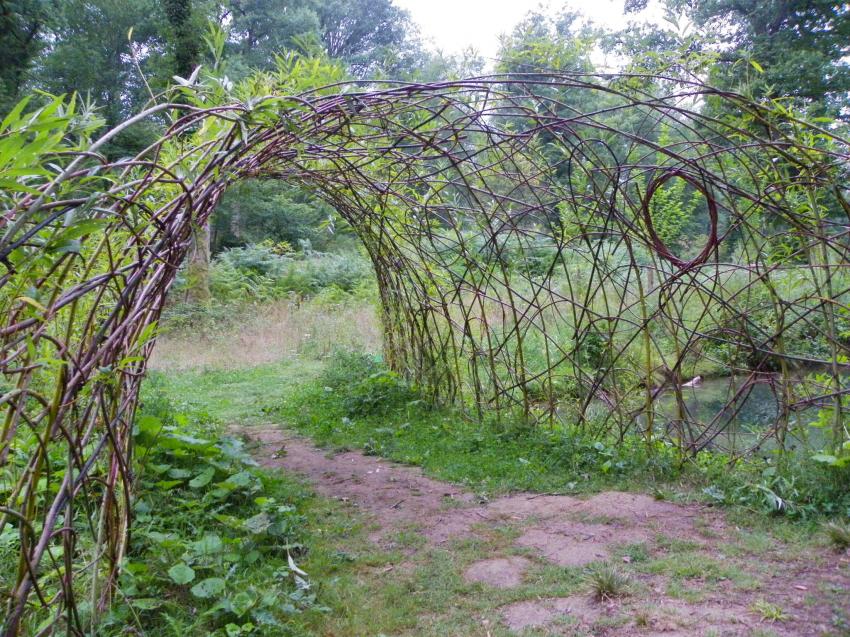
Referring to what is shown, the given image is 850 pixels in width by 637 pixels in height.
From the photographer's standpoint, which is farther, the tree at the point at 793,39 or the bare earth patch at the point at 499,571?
the tree at the point at 793,39

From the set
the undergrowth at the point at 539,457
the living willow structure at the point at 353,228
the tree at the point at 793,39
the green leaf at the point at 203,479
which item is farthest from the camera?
the tree at the point at 793,39

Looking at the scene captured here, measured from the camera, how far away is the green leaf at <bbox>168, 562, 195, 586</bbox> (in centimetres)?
226

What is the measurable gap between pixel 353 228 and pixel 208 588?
424 cm

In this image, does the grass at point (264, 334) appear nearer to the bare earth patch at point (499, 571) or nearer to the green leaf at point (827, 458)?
the bare earth patch at point (499, 571)

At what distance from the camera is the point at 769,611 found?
7.45 feet

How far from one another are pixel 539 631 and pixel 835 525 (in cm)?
161

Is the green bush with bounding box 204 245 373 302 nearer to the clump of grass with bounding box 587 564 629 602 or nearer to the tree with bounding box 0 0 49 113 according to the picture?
the tree with bounding box 0 0 49 113

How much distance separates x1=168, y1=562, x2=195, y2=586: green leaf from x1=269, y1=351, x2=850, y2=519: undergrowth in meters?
2.07

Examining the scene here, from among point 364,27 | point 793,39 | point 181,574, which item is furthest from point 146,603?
point 364,27

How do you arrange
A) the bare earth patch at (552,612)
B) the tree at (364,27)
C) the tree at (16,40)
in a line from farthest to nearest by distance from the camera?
the tree at (364,27)
the tree at (16,40)
the bare earth patch at (552,612)

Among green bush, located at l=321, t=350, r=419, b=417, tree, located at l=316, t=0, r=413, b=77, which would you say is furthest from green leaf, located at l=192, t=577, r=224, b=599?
tree, located at l=316, t=0, r=413, b=77

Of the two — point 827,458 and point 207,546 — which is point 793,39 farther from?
point 207,546

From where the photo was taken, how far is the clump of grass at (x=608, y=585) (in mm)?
2500

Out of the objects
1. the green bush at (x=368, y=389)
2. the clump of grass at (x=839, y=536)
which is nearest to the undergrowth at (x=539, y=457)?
the green bush at (x=368, y=389)
